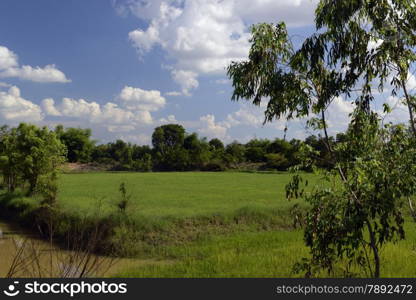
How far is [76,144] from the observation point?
2815 inches

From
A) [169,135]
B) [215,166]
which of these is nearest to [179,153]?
[215,166]

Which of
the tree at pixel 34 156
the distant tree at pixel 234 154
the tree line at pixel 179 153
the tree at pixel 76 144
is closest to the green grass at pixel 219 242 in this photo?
the tree at pixel 34 156

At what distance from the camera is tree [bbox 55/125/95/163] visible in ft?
231

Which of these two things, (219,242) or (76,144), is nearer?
(219,242)

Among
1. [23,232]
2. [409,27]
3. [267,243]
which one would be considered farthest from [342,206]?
[23,232]

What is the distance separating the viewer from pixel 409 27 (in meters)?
5.25

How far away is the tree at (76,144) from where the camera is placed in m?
70.5

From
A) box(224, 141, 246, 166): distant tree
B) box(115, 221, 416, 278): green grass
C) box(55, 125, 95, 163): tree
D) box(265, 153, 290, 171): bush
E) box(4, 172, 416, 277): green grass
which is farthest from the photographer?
box(55, 125, 95, 163): tree

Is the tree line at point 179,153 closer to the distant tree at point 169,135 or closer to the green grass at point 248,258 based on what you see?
the distant tree at point 169,135

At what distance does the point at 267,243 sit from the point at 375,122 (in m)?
8.34

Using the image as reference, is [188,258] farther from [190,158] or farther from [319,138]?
[190,158]

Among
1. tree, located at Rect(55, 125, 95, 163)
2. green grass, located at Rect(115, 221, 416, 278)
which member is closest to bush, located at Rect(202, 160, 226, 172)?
tree, located at Rect(55, 125, 95, 163)

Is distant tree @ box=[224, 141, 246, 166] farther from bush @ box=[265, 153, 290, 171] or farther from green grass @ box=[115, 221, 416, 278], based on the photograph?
green grass @ box=[115, 221, 416, 278]

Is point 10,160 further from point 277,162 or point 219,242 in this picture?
point 277,162
